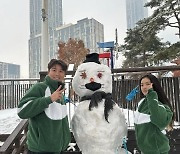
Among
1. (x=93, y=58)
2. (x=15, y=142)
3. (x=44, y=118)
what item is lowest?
(x=15, y=142)

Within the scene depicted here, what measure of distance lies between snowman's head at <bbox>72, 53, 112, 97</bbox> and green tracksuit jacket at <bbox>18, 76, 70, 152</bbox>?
0.53 metres

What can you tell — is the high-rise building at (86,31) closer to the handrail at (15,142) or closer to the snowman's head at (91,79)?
the handrail at (15,142)

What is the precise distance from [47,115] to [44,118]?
0.04 metres

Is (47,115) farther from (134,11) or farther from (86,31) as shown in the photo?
(134,11)

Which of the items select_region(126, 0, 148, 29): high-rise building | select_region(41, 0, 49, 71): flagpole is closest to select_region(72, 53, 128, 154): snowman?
select_region(41, 0, 49, 71): flagpole

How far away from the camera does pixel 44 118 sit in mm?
2607

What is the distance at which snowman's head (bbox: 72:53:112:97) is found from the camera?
123 inches

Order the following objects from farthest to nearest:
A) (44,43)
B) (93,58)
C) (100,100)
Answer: (44,43)
(93,58)
(100,100)

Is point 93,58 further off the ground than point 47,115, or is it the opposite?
point 93,58

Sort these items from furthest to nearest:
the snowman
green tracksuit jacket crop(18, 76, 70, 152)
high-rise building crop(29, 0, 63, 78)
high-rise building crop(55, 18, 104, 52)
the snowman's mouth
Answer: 1. high-rise building crop(55, 18, 104, 52)
2. high-rise building crop(29, 0, 63, 78)
3. the snowman's mouth
4. the snowman
5. green tracksuit jacket crop(18, 76, 70, 152)

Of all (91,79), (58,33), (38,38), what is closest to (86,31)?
(58,33)

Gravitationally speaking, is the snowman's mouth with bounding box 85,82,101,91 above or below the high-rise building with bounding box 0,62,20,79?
below

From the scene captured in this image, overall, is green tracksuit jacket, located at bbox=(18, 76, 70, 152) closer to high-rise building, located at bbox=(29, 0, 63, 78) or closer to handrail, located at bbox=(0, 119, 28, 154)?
handrail, located at bbox=(0, 119, 28, 154)

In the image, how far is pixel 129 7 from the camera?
5759 centimetres
